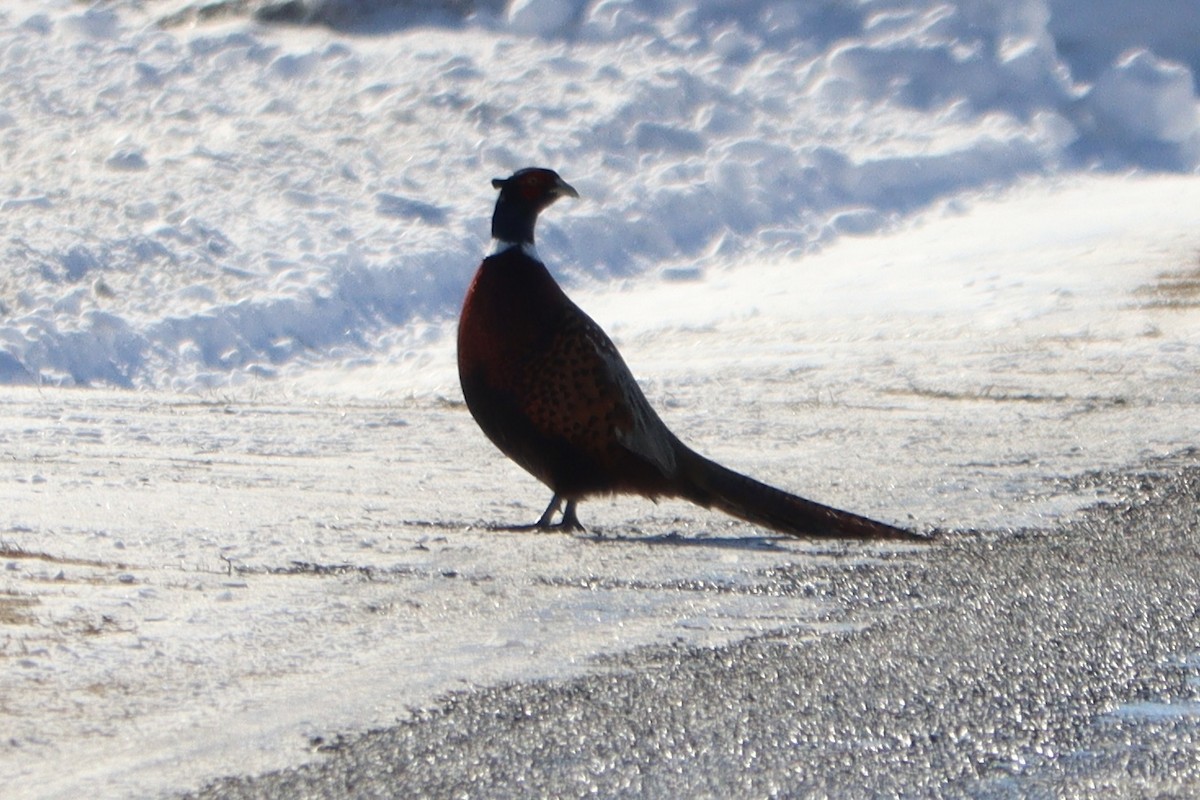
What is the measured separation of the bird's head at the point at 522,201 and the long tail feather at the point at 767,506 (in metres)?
0.85

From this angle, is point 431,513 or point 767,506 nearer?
point 767,506

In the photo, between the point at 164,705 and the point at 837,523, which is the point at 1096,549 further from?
the point at 164,705

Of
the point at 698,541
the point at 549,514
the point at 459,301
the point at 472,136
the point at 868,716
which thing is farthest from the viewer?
the point at 472,136

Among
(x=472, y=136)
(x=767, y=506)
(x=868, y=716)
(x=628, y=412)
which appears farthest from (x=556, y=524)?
(x=472, y=136)

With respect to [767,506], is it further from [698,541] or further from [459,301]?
[459,301]

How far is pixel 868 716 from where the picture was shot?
3.13 m

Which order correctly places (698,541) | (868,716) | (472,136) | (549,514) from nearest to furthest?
(868,716), (698,541), (549,514), (472,136)

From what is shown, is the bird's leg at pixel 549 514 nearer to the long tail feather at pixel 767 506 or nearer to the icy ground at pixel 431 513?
the icy ground at pixel 431 513

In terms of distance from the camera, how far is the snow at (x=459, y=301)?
12.3 feet

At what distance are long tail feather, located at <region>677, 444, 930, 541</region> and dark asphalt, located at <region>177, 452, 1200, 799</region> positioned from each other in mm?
690

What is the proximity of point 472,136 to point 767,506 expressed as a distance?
1209 cm

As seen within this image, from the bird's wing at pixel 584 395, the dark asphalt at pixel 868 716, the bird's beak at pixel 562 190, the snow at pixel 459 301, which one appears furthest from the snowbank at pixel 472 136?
the dark asphalt at pixel 868 716

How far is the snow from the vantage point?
3.73 m

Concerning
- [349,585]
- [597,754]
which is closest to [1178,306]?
[349,585]
